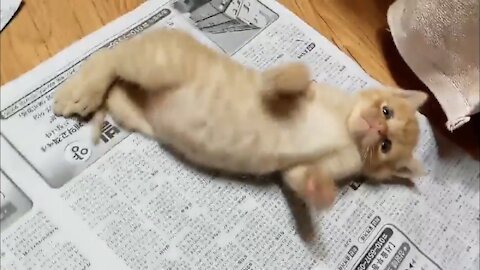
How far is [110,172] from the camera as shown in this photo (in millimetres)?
714

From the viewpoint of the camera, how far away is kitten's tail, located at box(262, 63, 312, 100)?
0.65 meters

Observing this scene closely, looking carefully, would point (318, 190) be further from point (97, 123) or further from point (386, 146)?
point (97, 123)

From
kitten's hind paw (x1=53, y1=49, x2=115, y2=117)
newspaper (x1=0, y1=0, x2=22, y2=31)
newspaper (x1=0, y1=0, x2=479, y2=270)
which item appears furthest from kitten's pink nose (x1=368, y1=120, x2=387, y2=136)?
A: newspaper (x1=0, y1=0, x2=22, y2=31)

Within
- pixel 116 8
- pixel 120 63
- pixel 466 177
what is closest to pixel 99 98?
pixel 120 63

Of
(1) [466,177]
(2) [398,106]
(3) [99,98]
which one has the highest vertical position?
(3) [99,98]

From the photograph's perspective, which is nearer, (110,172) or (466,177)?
(110,172)

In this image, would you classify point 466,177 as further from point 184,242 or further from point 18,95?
point 18,95

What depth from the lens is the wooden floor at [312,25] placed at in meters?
0.75

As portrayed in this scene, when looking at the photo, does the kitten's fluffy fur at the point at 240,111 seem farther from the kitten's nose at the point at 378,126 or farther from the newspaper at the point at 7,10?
the newspaper at the point at 7,10

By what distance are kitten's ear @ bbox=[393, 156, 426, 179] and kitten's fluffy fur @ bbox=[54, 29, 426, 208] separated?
0.7 inches

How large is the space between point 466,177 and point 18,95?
0.58 metres

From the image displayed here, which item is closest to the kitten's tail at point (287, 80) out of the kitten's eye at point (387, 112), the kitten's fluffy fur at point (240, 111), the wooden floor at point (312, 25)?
the kitten's fluffy fur at point (240, 111)

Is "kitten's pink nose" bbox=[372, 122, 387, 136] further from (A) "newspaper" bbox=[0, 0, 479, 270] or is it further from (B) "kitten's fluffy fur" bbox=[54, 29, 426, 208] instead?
(A) "newspaper" bbox=[0, 0, 479, 270]

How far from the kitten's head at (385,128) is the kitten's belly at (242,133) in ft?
0.09
